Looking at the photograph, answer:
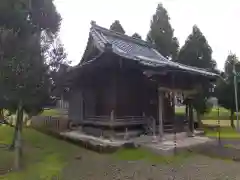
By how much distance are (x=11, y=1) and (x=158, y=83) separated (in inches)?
306

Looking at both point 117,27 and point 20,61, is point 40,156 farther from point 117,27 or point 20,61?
point 117,27

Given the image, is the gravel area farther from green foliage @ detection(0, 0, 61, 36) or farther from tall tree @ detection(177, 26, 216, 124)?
tall tree @ detection(177, 26, 216, 124)

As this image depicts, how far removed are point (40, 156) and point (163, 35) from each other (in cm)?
1869

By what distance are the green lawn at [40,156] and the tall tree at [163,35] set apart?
15203mm

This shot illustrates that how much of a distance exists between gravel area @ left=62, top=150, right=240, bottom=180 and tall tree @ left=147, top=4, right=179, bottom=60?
1609 centimetres

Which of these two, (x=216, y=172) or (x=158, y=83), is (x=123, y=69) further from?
(x=216, y=172)

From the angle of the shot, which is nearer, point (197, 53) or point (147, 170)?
point (147, 170)

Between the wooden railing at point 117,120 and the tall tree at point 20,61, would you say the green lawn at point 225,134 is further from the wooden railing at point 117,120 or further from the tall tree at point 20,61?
the tall tree at point 20,61

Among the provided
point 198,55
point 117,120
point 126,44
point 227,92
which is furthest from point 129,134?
point 227,92

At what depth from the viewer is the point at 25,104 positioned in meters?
9.44

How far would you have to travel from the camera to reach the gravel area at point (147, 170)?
27.4 feet

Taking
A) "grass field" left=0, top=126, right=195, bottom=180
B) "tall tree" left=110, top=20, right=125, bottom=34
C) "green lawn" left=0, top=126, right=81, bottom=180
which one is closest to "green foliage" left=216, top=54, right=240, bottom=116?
"tall tree" left=110, top=20, right=125, bottom=34

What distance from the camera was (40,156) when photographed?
35.8 ft

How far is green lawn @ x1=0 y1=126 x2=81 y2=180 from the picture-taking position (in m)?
8.50
